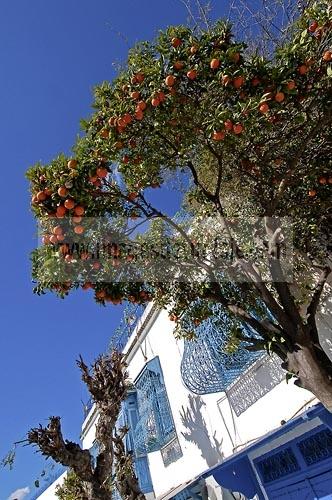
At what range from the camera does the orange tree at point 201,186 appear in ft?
15.2

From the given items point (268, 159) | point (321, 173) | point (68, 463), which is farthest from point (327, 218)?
point (68, 463)

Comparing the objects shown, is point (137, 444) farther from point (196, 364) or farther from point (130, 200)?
point (130, 200)

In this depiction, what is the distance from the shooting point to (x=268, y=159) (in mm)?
6230

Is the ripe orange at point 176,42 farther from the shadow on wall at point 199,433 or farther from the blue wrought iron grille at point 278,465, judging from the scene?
the shadow on wall at point 199,433

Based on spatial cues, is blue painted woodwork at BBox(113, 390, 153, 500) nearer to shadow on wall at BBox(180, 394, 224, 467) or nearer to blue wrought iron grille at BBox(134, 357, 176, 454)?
blue wrought iron grille at BBox(134, 357, 176, 454)

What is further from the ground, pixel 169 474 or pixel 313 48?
pixel 313 48

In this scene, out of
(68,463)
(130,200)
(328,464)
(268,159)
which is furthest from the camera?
(68,463)

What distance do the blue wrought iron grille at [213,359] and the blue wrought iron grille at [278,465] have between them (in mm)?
1722

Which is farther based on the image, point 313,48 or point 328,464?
point 328,464

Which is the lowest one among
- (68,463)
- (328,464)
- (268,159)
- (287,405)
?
(328,464)

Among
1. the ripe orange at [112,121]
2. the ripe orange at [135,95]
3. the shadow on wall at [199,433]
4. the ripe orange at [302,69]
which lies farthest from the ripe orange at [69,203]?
the shadow on wall at [199,433]

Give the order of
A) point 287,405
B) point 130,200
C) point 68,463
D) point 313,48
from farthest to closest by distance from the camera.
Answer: point 68,463
point 287,405
point 130,200
point 313,48

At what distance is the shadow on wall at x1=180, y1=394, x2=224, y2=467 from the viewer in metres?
9.71

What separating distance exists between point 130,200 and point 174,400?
8049 millimetres
